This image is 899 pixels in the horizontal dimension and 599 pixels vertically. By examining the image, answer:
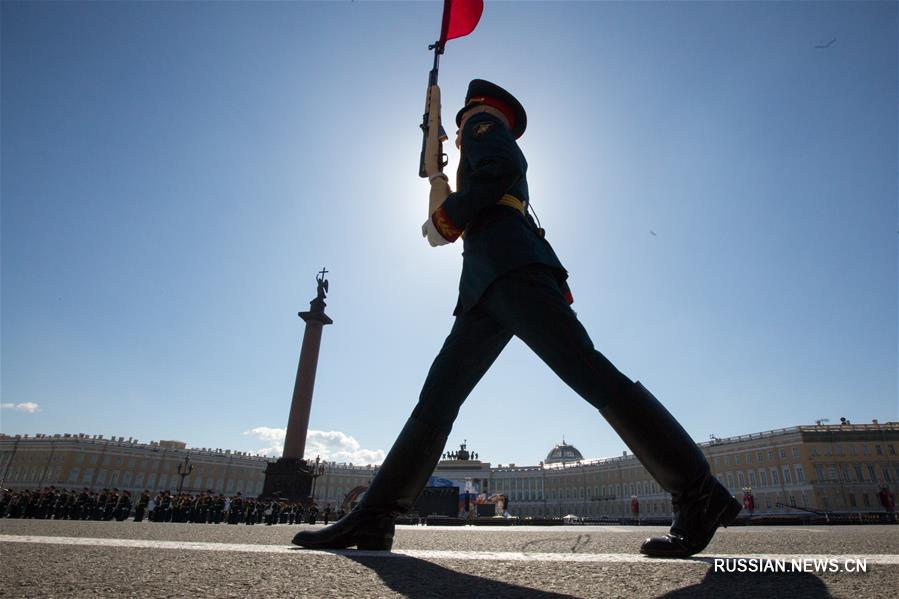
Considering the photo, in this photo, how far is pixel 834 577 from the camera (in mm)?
1278

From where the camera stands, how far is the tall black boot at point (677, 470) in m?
1.66

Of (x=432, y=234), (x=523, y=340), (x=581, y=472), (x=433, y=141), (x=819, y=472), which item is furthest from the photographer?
(x=581, y=472)

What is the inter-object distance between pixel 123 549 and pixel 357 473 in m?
87.8

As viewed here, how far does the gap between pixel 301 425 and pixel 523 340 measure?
2756cm

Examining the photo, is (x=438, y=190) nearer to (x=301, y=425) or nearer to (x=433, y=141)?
(x=433, y=141)

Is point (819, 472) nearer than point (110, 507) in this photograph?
No

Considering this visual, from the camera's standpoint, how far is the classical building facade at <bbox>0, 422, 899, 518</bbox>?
5281 centimetres

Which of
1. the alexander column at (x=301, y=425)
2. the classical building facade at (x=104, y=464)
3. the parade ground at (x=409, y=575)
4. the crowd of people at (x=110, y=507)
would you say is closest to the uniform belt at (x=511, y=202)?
the parade ground at (x=409, y=575)

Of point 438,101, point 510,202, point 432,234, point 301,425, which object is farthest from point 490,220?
point 301,425

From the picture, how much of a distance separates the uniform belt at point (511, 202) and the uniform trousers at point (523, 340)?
37 cm

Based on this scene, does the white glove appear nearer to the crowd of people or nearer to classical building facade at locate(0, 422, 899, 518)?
the crowd of people

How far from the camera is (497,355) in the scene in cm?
226

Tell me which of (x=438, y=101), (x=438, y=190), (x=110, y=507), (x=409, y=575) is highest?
(x=438, y=101)

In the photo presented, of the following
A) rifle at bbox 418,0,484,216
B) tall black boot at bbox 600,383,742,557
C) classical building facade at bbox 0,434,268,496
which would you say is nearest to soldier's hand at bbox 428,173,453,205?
rifle at bbox 418,0,484,216
